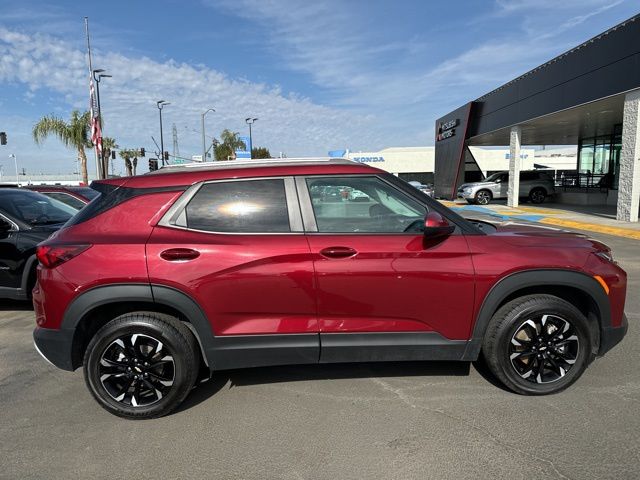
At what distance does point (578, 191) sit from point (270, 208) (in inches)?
1027

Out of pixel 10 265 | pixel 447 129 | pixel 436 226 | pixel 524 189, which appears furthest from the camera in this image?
pixel 447 129

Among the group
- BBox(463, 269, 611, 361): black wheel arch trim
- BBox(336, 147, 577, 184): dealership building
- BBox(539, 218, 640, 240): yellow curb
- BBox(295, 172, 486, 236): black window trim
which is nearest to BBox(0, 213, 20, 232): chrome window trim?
BBox(295, 172, 486, 236): black window trim

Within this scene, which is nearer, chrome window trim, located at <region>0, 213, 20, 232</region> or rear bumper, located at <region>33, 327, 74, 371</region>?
rear bumper, located at <region>33, 327, 74, 371</region>

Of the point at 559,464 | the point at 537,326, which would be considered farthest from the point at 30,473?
the point at 537,326

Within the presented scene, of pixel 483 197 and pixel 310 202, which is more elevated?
pixel 310 202

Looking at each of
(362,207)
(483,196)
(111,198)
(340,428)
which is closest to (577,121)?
(483,196)

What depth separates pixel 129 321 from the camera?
120 inches

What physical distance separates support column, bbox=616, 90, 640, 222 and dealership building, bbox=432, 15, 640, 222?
29 millimetres

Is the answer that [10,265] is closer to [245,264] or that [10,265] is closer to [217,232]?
[217,232]

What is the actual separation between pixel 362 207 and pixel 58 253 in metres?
2.16

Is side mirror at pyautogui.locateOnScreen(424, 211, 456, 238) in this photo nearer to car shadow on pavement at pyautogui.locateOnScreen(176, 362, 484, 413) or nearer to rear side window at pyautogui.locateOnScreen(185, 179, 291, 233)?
rear side window at pyautogui.locateOnScreen(185, 179, 291, 233)

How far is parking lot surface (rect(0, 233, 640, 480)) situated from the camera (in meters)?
2.63

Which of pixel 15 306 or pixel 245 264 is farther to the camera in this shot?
pixel 15 306

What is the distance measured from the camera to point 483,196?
2503cm
